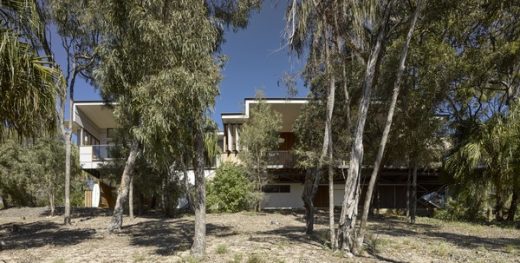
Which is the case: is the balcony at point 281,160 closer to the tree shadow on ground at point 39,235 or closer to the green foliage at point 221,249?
the tree shadow on ground at point 39,235

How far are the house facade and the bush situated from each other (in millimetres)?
1834

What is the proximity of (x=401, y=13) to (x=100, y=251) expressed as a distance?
8.92 m

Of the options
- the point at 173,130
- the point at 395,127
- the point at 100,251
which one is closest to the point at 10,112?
the point at 173,130

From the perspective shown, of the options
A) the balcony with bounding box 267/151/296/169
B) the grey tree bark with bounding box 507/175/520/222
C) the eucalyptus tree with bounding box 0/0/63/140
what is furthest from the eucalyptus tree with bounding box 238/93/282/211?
the eucalyptus tree with bounding box 0/0/63/140

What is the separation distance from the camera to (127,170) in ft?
41.6

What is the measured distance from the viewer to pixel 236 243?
10.1m

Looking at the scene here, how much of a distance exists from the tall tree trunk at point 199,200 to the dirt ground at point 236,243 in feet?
0.99

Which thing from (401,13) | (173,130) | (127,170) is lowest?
(127,170)

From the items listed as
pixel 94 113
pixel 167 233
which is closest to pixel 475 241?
pixel 167 233

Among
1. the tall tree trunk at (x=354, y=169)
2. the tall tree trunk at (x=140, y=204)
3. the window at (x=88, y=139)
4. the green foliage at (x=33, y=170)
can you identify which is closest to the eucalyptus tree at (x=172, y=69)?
the tall tree trunk at (x=354, y=169)

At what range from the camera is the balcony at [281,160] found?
21625 mm

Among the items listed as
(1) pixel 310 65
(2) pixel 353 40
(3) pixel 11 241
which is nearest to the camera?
(2) pixel 353 40

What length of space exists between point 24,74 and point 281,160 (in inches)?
655

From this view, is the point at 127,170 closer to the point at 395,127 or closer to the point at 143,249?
the point at 143,249
